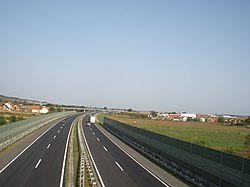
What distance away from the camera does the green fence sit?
14.9 m

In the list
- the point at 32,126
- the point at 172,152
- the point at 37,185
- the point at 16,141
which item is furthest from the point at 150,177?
the point at 32,126

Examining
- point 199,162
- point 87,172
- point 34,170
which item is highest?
point 199,162

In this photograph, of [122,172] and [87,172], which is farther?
[122,172]

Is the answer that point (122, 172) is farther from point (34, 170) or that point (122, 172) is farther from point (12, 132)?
point (12, 132)

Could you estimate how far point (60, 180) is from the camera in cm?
1867

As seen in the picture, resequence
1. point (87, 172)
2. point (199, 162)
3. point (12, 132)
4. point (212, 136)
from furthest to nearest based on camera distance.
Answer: point (212, 136) → point (12, 132) → point (87, 172) → point (199, 162)

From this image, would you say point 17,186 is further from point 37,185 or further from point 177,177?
point 177,177

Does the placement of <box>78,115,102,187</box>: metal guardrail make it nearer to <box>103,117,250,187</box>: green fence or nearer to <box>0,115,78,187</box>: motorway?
<box>0,115,78,187</box>: motorway

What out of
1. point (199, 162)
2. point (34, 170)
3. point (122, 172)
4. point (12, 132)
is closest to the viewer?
point (199, 162)

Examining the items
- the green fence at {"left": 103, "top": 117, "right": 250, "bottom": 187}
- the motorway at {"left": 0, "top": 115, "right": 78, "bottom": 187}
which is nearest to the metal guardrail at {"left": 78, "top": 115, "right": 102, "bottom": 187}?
the motorway at {"left": 0, "top": 115, "right": 78, "bottom": 187}

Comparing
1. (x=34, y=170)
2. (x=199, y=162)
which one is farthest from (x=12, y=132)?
(x=199, y=162)

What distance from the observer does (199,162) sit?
19.3 metres

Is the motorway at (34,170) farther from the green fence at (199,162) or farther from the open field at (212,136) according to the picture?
the open field at (212,136)

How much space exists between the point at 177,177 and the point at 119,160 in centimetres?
748
